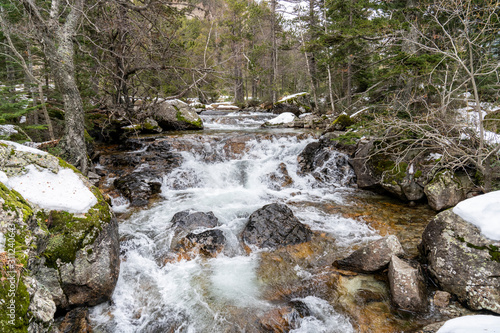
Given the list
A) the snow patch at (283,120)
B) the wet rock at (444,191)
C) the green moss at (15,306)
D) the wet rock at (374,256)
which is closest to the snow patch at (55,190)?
the green moss at (15,306)

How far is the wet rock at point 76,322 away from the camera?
10.3 feet

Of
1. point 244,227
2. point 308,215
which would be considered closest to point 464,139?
point 308,215

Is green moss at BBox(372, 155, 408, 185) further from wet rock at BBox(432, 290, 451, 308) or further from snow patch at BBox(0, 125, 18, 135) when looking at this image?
snow patch at BBox(0, 125, 18, 135)

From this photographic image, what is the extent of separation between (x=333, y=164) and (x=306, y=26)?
1207cm

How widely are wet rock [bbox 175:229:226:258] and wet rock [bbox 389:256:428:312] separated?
3138 mm

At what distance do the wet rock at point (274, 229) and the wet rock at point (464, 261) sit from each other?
2.30m

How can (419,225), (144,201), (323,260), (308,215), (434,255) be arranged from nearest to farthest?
1. (434,255)
2. (323,260)
3. (419,225)
4. (308,215)
5. (144,201)

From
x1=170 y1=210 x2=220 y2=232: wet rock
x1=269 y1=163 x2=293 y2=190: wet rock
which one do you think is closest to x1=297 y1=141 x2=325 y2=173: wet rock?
x1=269 y1=163 x2=293 y2=190: wet rock

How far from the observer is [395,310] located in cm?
363

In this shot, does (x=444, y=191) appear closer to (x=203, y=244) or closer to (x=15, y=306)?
(x=203, y=244)

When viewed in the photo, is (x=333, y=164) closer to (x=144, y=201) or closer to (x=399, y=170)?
(x=399, y=170)

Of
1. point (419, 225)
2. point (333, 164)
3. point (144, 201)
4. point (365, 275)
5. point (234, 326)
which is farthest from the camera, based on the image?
point (333, 164)

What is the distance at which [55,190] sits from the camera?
3639mm

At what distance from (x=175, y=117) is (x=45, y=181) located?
955 centimetres
